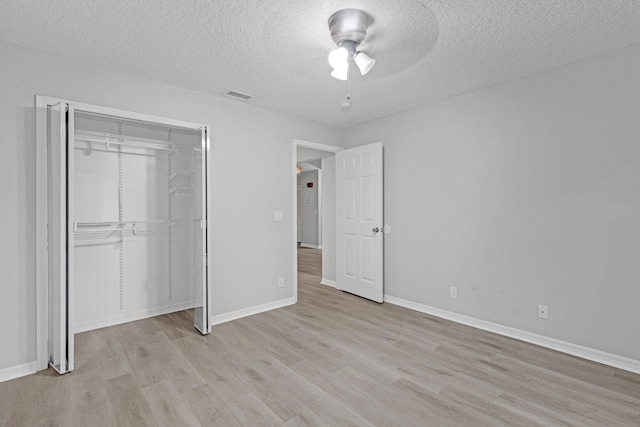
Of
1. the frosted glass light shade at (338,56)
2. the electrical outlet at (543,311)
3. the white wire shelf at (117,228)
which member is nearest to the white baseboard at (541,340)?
the electrical outlet at (543,311)

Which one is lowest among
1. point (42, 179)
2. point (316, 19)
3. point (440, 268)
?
point (440, 268)

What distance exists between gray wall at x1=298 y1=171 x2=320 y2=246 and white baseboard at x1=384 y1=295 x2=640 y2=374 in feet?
20.4

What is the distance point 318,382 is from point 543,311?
2.20 metres

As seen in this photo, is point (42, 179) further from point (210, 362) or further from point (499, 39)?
point (499, 39)

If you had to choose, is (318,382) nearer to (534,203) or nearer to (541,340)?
(541,340)

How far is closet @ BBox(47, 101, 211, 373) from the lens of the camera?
318cm

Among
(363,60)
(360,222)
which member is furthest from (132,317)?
(363,60)

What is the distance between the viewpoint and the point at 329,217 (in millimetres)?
5363

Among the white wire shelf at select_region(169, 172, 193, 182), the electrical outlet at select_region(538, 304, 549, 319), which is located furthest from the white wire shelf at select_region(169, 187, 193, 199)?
the electrical outlet at select_region(538, 304, 549, 319)

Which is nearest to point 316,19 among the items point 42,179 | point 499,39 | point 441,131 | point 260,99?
point 499,39

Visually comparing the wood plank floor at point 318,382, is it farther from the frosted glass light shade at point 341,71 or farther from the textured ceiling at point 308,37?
the textured ceiling at point 308,37

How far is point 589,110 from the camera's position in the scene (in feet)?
8.96

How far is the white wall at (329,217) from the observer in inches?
208

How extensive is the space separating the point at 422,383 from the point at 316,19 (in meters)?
2.66
